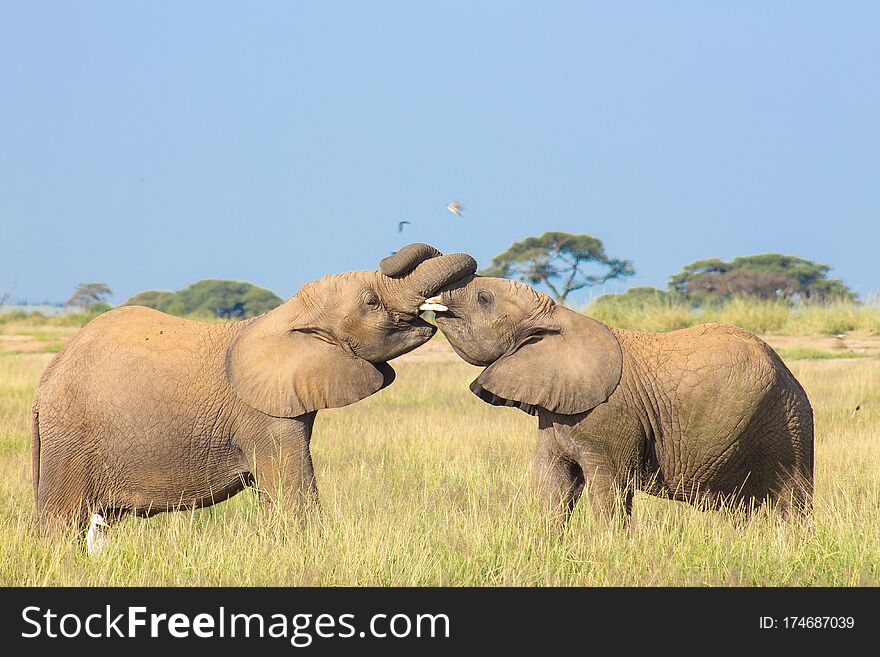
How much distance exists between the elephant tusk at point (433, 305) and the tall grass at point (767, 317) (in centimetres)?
1466

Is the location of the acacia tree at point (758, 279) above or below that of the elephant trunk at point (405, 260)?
above

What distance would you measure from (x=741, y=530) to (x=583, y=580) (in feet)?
4.04

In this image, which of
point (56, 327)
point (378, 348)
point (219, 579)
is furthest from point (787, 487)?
point (56, 327)

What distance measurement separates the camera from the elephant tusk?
6406mm

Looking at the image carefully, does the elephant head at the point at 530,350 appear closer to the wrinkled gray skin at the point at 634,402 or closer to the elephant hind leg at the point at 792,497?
the wrinkled gray skin at the point at 634,402

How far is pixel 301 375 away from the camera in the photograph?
6.65 meters

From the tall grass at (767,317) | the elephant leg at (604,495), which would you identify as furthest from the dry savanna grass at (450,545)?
the tall grass at (767,317)

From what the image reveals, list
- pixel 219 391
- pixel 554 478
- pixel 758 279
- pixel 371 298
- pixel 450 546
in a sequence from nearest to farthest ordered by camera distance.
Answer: pixel 450 546 → pixel 371 298 → pixel 219 391 → pixel 554 478 → pixel 758 279

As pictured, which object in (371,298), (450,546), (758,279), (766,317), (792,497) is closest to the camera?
(450,546)

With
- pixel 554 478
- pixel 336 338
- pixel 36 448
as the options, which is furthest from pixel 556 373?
pixel 36 448

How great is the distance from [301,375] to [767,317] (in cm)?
1564

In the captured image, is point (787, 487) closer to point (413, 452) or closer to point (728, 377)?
point (728, 377)

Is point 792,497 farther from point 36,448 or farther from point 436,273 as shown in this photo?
point 36,448

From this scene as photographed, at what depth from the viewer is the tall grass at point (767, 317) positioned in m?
20.3
